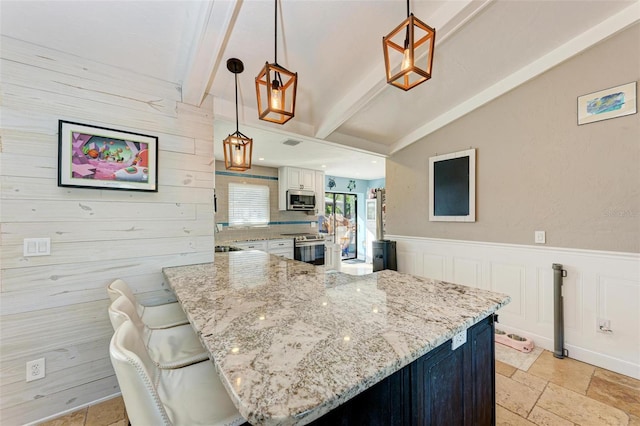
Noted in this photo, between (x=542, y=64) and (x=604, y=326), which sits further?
(x=542, y=64)

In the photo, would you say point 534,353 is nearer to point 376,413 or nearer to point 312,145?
point 376,413

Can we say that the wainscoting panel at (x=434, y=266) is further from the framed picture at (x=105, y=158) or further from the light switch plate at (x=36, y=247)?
the light switch plate at (x=36, y=247)

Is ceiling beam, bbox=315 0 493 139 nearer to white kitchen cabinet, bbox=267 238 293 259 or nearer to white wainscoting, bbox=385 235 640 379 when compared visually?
white wainscoting, bbox=385 235 640 379

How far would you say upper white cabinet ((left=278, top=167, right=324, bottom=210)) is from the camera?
551 cm

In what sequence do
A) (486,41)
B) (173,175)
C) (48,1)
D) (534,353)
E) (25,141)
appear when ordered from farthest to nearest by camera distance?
(534,353) → (486,41) → (173,175) → (25,141) → (48,1)

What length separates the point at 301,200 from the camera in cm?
562

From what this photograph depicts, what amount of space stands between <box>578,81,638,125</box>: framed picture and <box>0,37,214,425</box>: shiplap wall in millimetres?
3673

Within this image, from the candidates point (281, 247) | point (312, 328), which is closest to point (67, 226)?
point (312, 328)

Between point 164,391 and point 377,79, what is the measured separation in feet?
8.93

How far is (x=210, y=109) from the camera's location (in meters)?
2.43

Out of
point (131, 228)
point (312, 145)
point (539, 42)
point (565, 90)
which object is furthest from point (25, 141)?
point (565, 90)

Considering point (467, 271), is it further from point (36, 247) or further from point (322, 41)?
point (36, 247)

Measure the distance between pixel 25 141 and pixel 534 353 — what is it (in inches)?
176

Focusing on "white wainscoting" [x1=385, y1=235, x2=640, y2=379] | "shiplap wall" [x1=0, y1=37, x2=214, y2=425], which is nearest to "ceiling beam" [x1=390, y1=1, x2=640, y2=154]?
"white wainscoting" [x1=385, y1=235, x2=640, y2=379]
